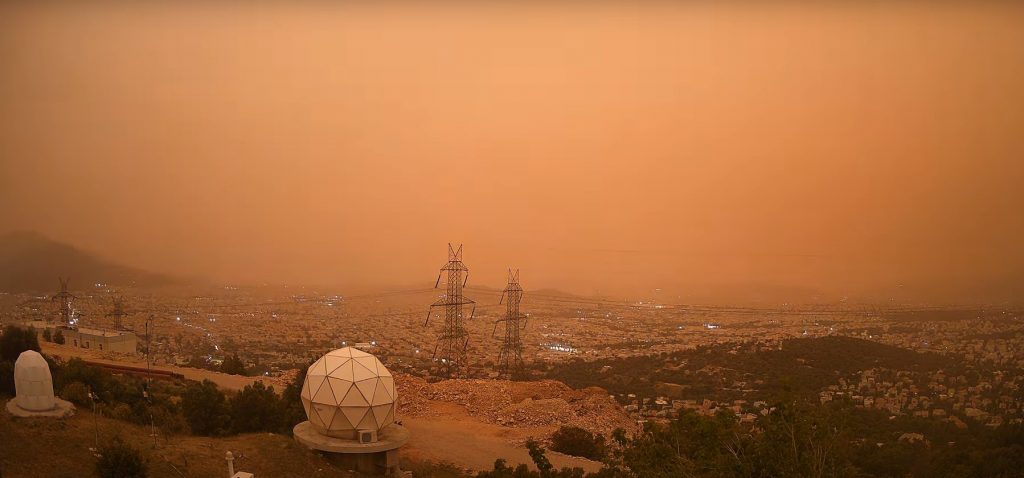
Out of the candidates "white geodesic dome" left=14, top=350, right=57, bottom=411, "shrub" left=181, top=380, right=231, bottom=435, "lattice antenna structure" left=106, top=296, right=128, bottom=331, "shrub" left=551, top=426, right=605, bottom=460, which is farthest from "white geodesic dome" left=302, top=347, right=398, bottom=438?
"lattice antenna structure" left=106, top=296, right=128, bottom=331

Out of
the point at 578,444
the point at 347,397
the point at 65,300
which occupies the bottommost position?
the point at 578,444

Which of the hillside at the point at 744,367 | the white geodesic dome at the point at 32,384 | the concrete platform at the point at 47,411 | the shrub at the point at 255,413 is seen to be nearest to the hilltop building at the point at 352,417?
the shrub at the point at 255,413

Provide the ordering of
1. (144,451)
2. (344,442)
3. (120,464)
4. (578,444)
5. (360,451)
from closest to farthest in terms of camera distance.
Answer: (120,464) < (144,451) < (360,451) < (344,442) < (578,444)

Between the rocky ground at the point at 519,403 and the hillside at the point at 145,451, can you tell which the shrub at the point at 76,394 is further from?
the rocky ground at the point at 519,403

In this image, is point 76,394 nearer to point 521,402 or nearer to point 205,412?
point 205,412

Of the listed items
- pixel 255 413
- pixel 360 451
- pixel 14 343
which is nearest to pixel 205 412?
pixel 255 413

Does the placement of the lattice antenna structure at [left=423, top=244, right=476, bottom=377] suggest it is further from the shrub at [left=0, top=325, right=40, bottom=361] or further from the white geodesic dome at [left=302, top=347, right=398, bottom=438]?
the shrub at [left=0, top=325, right=40, bottom=361]
